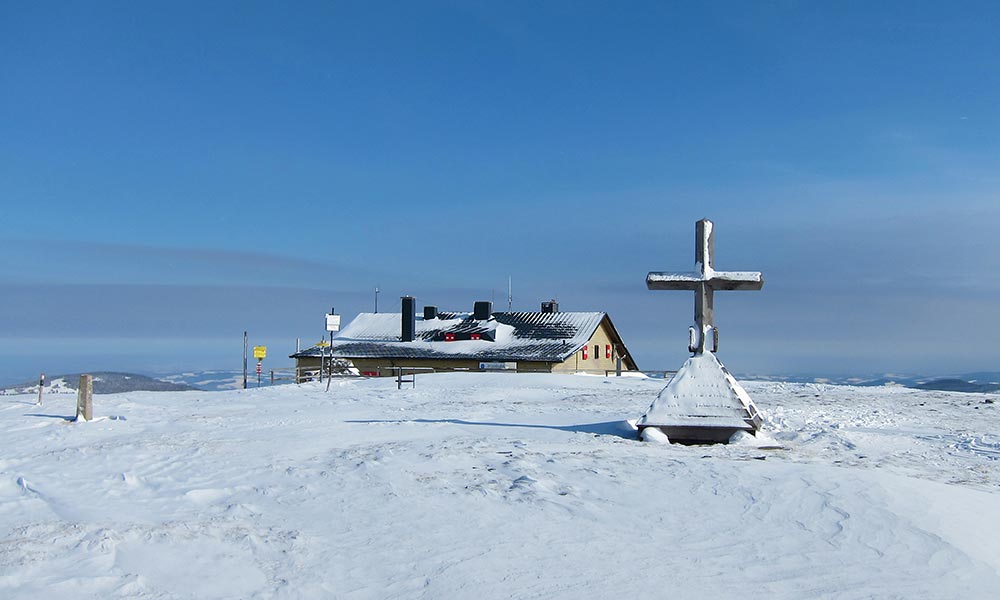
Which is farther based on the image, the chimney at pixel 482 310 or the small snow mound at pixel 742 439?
the chimney at pixel 482 310

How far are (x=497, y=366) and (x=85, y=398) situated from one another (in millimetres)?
32339

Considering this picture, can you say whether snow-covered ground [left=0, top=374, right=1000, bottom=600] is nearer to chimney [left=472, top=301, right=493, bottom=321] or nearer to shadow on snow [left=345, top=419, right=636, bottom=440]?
shadow on snow [left=345, top=419, right=636, bottom=440]

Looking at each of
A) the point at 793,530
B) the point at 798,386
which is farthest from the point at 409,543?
the point at 798,386

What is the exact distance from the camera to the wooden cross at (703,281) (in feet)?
42.5

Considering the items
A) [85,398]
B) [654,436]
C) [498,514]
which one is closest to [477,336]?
[85,398]

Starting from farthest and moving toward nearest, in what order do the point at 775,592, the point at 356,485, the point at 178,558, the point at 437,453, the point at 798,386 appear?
the point at 798,386 → the point at 437,453 → the point at 356,485 → the point at 178,558 → the point at 775,592

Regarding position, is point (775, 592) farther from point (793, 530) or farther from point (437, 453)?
point (437, 453)

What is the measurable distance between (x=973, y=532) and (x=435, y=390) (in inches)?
756

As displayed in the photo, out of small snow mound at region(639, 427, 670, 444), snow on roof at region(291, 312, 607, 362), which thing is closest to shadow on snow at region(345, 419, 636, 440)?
small snow mound at region(639, 427, 670, 444)

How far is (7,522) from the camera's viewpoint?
775cm

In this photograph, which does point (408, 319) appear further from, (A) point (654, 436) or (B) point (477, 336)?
(A) point (654, 436)

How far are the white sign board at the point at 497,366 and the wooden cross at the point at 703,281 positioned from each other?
3453cm

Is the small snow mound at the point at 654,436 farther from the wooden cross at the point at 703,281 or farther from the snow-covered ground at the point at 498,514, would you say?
the wooden cross at the point at 703,281

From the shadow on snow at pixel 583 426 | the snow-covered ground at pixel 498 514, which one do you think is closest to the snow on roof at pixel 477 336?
the shadow on snow at pixel 583 426
